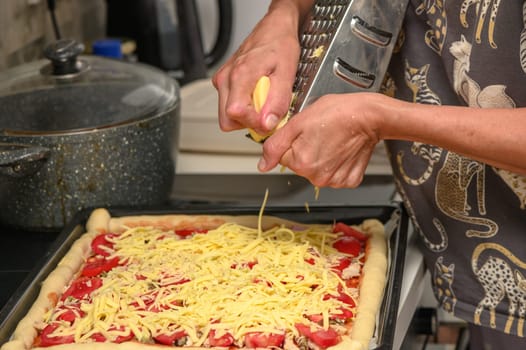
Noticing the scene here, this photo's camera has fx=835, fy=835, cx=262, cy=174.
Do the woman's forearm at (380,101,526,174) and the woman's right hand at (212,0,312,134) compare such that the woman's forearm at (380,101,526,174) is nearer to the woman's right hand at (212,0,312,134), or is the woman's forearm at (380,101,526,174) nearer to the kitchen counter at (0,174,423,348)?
the woman's right hand at (212,0,312,134)

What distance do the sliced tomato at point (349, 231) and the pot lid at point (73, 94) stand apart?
0.44 metres

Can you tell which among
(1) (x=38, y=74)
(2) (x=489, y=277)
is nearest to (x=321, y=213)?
(2) (x=489, y=277)

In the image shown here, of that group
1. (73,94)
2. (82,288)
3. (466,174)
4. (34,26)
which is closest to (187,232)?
(82,288)

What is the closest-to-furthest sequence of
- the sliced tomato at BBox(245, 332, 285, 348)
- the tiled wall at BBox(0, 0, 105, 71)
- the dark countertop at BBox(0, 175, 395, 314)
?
the sliced tomato at BBox(245, 332, 285, 348), the dark countertop at BBox(0, 175, 395, 314), the tiled wall at BBox(0, 0, 105, 71)

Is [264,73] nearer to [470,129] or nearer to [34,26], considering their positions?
[470,129]

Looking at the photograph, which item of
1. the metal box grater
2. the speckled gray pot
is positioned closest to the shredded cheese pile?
the speckled gray pot

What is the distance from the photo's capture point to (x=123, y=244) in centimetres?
147

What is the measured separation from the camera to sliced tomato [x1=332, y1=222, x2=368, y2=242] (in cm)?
149

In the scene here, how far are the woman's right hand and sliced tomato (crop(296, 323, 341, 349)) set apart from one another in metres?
0.32

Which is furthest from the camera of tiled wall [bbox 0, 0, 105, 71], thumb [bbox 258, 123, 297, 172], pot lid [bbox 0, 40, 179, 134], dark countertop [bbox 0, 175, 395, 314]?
tiled wall [bbox 0, 0, 105, 71]

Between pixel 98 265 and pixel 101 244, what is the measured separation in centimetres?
7

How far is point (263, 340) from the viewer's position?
1128mm

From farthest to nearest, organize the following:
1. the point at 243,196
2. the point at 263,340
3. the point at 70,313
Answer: the point at 243,196
the point at 70,313
the point at 263,340

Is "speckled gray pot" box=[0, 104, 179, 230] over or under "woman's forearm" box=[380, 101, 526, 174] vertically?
under
